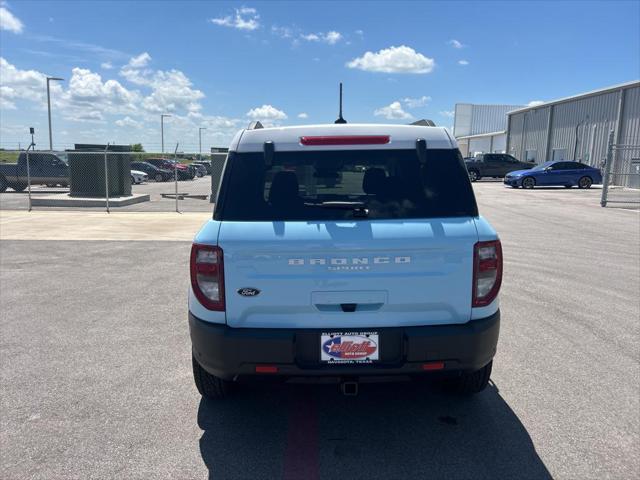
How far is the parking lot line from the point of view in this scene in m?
11.4

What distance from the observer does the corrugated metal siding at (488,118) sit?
7869 cm

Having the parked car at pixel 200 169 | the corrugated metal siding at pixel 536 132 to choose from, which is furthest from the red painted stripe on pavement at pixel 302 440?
the parked car at pixel 200 169

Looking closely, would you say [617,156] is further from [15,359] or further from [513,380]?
[15,359]

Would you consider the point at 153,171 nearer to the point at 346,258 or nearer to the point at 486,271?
the point at 346,258

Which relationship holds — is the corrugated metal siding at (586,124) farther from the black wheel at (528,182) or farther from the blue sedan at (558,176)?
the black wheel at (528,182)

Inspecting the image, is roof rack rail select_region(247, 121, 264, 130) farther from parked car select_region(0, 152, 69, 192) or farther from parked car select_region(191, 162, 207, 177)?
parked car select_region(191, 162, 207, 177)

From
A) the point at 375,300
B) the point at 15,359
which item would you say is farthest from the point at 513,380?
the point at 15,359

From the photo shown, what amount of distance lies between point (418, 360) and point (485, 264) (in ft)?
2.17

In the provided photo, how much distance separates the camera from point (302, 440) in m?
3.18

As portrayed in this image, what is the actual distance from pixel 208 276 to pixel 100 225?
11505 millimetres

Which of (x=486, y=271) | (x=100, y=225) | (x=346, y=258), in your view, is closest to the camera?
(x=346, y=258)

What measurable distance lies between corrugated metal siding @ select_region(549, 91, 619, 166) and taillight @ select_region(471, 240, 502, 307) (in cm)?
3272

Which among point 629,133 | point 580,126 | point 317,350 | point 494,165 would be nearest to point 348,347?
point 317,350

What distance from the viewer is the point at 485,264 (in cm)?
294
